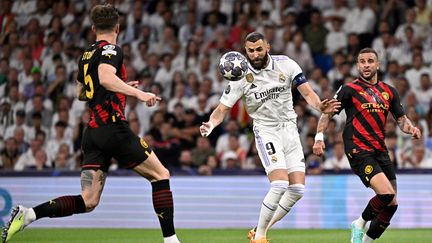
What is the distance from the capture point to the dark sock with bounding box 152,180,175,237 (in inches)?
383

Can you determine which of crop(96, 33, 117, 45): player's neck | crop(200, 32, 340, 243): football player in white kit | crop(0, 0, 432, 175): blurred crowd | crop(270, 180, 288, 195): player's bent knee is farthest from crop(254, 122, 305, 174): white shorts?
crop(0, 0, 432, 175): blurred crowd

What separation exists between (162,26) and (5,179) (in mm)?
6319

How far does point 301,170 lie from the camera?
11375 millimetres

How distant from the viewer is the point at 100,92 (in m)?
9.84

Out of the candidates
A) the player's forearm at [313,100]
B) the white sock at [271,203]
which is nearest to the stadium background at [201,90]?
the player's forearm at [313,100]

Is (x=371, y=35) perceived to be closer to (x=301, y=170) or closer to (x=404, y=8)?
(x=404, y=8)

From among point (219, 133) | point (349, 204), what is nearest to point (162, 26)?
point (219, 133)

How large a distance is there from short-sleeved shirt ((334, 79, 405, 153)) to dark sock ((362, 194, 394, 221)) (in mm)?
587

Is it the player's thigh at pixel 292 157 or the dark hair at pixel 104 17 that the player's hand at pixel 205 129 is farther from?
the dark hair at pixel 104 17

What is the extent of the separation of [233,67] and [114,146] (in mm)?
1947

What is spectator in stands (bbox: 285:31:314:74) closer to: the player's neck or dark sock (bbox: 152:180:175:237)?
the player's neck

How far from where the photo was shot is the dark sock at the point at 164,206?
9734 mm

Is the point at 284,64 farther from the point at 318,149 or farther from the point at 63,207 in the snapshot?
the point at 63,207

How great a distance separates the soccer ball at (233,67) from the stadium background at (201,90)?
5.47 m
